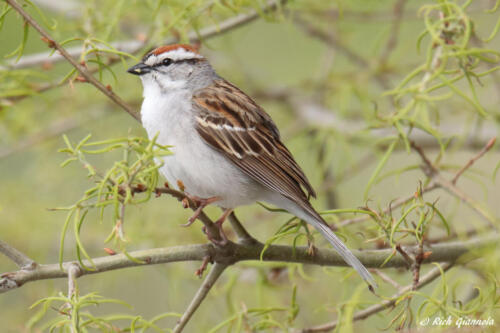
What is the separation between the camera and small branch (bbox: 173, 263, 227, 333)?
176 centimetres

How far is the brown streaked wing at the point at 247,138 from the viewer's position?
2396 mm

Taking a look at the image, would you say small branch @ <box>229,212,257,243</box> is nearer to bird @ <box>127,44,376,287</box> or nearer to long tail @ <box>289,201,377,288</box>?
bird @ <box>127,44,376,287</box>

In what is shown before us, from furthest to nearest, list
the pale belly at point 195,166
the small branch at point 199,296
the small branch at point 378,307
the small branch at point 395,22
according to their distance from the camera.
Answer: the small branch at point 395,22 → the pale belly at point 195,166 → the small branch at point 378,307 → the small branch at point 199,296

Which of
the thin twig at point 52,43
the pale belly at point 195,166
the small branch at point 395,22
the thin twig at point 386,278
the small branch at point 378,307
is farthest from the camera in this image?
the small branch at point 395,22

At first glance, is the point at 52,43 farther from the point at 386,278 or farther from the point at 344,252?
the point at 386,278

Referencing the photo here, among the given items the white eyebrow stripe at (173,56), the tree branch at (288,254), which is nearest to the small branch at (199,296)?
the tree branch at (288,254)

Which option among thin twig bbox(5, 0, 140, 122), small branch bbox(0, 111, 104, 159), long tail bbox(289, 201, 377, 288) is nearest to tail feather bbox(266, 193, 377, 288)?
long tail bbox(289, 201, 377, 288)

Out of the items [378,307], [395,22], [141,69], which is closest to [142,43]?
[141,69]

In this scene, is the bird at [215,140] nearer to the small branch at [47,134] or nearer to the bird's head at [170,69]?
the bird's head at [170,69]

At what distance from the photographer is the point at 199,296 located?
Result: 5.97 ft

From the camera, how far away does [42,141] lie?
328 cm

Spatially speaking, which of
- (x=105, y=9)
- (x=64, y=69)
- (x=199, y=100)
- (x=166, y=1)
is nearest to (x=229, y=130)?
(x=199, y=100)

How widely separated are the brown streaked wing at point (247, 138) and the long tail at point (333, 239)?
0.10 metres

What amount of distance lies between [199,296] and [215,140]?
74 cm
